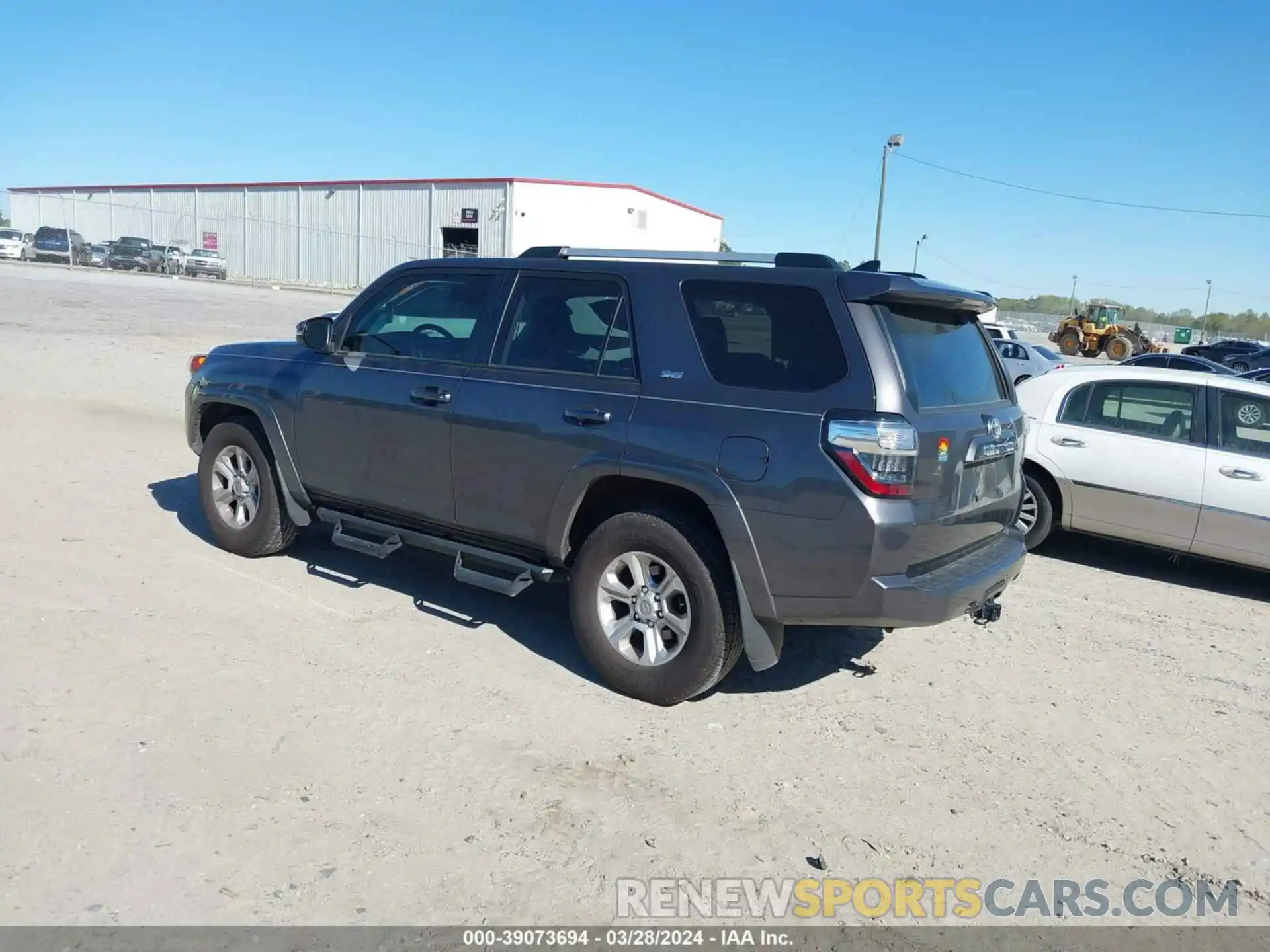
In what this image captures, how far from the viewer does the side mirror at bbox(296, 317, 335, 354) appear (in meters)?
5.61

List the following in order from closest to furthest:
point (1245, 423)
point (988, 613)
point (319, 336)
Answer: point (988, 613)
point (319, 336)
point (1245, 423)

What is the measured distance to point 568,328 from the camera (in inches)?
189

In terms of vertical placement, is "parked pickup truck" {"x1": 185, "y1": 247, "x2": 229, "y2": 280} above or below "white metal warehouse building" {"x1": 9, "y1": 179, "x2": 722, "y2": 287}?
below

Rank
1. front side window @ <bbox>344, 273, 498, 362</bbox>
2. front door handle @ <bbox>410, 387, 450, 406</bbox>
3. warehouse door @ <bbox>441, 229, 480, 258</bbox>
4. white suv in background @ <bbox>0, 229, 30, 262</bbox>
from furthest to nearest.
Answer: warehouse door @ <bbox>441, 229, 480, 258</bbox> → white suv in background @ <bbox>0, 229, 30, 262</bbox> → front side window @ <bbox>344, 273, 498, 362</bbox> → front door handle @ <bbox>410, 387, 450, 406</bbox>

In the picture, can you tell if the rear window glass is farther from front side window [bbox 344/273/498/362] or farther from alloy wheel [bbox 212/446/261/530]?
alloy wheel [bbox 212/446/261/530]

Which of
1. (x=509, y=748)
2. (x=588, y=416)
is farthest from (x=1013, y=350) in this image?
(x=509, y=748)

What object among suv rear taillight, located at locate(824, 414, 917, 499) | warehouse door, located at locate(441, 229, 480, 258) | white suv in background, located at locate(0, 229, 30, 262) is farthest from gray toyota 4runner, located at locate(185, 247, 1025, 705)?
white suv in background, located at locate(0, 229, 30, 262)

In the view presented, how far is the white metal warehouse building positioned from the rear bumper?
41255 millimetres

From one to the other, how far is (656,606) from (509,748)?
35.7 inches

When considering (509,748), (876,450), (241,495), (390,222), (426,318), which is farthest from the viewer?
(390,222)

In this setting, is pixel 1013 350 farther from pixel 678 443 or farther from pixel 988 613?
pixel 678 443

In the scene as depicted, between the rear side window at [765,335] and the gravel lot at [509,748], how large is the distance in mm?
1544

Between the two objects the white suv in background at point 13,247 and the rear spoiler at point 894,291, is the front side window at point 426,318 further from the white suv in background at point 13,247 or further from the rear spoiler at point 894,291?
the white suv in background at point 13,247

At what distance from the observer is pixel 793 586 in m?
3.97
